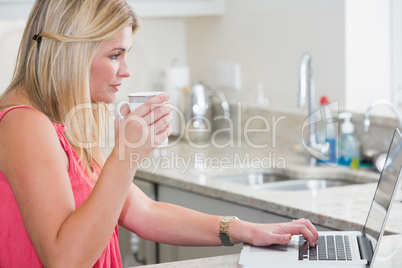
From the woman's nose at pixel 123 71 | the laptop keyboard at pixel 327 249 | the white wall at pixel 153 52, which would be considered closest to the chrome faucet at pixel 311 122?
the white wall at pixel 153 52

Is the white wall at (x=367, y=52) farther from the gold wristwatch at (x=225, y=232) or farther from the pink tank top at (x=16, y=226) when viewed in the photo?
the pink tank top at (x=16, y=226)

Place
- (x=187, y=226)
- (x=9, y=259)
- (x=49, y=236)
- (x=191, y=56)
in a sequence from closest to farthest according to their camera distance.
Answer: (x=49, y=236) → (x=9, y=259) → (x=187, y=226) → (x=191, y=56)

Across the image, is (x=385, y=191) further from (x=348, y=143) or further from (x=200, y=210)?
(x=348, y=143)

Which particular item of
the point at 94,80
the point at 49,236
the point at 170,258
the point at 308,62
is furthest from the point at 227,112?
the point at 49,236

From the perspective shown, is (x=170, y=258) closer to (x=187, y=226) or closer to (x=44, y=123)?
(x=187, y=226)

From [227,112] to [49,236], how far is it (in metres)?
2.10

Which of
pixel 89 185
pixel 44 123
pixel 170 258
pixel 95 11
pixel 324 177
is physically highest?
pixel 95 11

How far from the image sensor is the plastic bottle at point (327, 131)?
2.84 m

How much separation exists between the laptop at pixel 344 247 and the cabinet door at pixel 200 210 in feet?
2.40

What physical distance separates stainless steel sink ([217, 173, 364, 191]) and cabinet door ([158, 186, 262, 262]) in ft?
0.72

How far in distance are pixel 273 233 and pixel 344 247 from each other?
153 mm

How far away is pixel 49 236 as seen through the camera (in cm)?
129

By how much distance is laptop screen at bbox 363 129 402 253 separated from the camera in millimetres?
1446

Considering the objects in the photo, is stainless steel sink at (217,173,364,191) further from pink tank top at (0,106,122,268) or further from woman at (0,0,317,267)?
pink tank top at (0,106,122,268)
